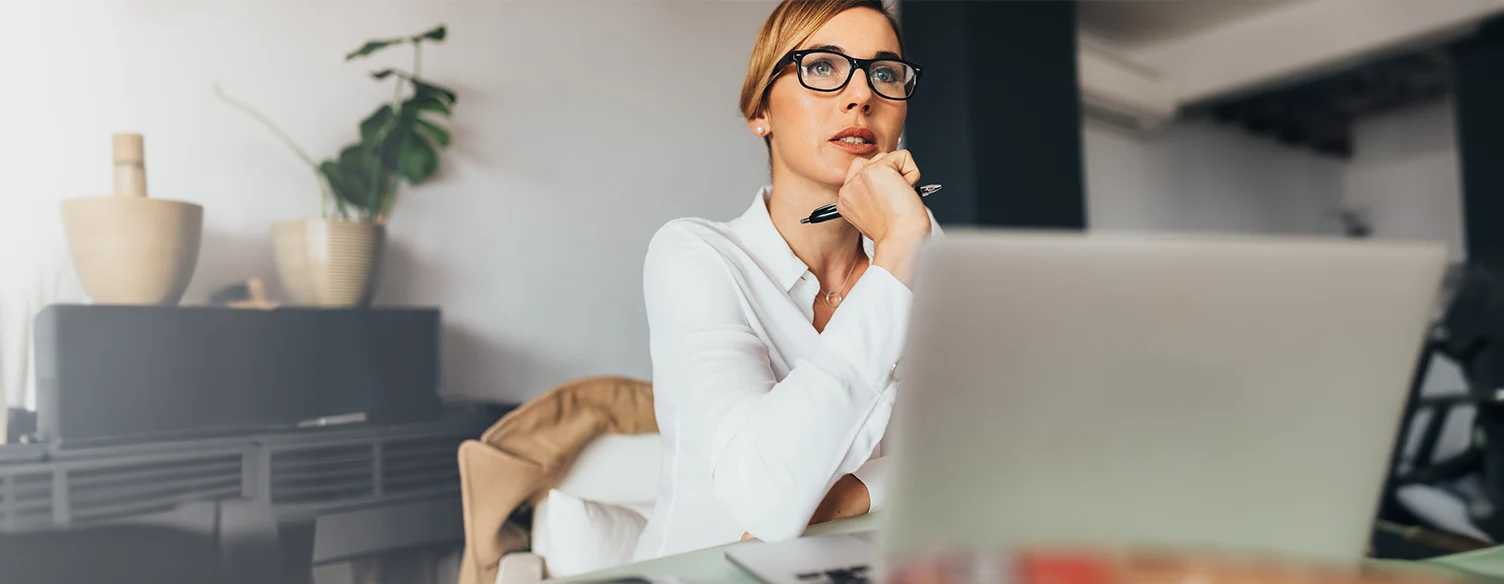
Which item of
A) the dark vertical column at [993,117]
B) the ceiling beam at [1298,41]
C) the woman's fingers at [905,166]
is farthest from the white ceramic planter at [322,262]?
the ceiling beam at [1298,41]

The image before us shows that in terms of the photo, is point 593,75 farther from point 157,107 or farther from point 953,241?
point 953,241

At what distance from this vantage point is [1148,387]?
508 mm

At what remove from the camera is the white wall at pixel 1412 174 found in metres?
6.00

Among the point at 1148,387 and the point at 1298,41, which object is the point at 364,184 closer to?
the point at 1148,387

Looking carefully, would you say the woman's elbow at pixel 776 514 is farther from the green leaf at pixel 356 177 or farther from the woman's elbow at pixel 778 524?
the green leaf at pixel 356 177

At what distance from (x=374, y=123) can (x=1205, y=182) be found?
5267 mm

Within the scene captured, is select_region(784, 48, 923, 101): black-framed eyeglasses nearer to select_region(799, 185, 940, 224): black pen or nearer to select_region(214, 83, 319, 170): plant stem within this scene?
select_region(799, 185, 940, 224): black pen

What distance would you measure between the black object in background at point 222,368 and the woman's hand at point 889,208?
0.79 metres

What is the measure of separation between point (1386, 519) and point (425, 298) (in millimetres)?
3465

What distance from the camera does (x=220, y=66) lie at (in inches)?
53.2

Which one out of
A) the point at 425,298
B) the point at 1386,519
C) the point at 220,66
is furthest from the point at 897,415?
the point at 1386,519

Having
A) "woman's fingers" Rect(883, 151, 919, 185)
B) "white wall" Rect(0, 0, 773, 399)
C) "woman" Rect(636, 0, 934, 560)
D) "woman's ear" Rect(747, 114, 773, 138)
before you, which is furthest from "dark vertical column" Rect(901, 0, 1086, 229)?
"woman's fingers" Rect(883, 151, 919, 185)

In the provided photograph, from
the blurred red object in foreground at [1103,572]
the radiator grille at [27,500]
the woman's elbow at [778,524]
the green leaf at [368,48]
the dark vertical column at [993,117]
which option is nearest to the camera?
the blurred red object in foreground at [1103,572]

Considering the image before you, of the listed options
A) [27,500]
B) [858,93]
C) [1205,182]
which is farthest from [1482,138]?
[27,500]
